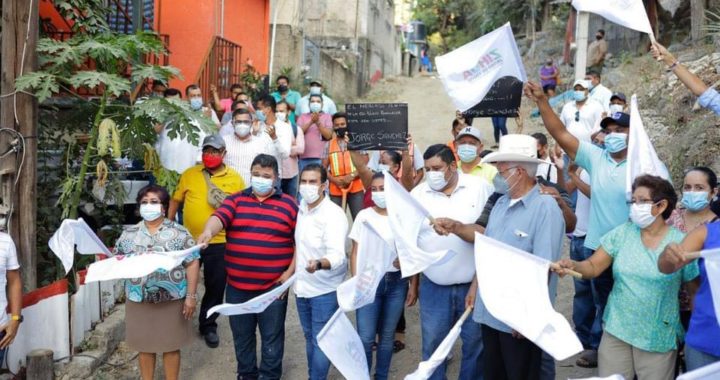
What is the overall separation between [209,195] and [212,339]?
1.47 metres

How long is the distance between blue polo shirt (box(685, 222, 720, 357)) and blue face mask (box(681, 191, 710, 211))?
66cm

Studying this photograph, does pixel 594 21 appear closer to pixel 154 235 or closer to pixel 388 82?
pixel 388 82

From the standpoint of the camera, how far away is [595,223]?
5.46 meters

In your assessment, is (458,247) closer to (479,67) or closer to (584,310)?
(479,67)

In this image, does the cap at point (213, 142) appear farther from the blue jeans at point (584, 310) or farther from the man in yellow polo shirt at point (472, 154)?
the blue jeans at point (584, 310)

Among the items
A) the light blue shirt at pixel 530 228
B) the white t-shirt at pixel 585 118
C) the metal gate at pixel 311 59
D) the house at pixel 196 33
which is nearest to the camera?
the light blue shirt at pixel 530 228

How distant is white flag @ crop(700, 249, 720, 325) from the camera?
3807mm

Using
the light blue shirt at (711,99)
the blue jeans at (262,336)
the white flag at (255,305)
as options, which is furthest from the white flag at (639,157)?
the blue jeans at (262,336)

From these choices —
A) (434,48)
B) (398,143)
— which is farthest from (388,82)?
(398,143)

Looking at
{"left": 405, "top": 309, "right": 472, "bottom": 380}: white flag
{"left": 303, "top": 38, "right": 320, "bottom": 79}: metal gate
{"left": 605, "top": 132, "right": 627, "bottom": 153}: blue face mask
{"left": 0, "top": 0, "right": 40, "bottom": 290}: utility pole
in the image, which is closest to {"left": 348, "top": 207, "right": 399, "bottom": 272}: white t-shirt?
{"left": 405, "top": 309, "right": 472, "bottom": 380}: white flag

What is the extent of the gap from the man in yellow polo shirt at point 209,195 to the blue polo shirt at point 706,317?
4001 mm

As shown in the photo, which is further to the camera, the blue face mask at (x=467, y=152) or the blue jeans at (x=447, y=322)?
the blue face mask at (x=467, y=152)

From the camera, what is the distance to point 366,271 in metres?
5.29

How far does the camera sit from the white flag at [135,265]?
5.15 metres
